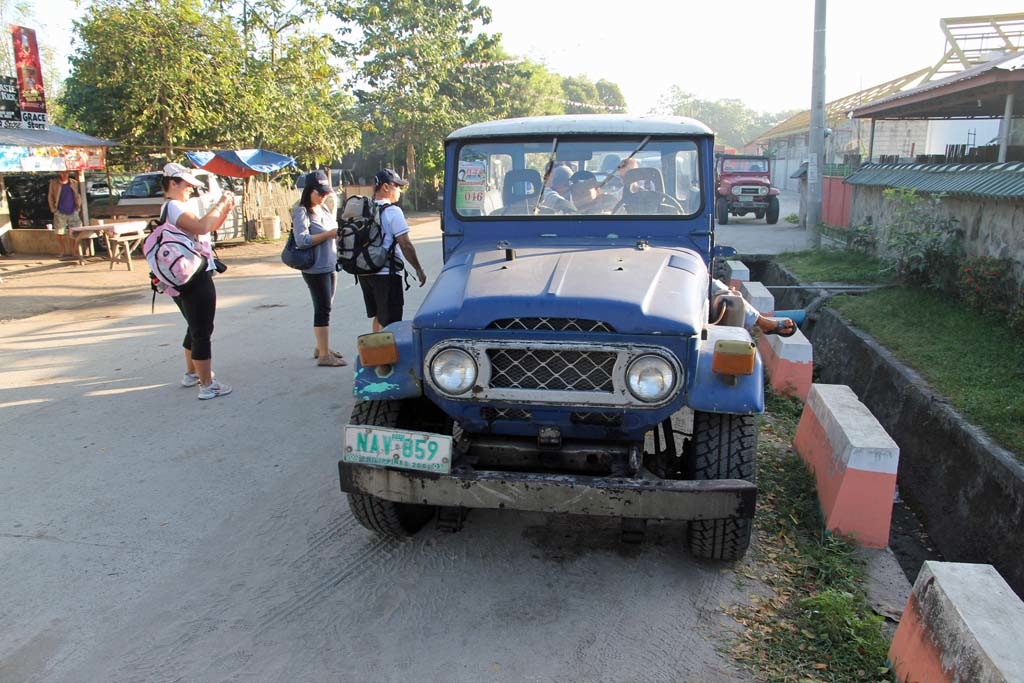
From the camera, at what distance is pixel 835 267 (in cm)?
1140

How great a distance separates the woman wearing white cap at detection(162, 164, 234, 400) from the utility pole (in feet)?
37.6

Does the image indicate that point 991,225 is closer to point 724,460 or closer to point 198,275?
point 724,460

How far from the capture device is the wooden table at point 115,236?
1348 centimetres

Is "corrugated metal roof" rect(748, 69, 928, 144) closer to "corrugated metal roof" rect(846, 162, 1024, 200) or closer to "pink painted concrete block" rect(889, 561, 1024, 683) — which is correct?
"corrugated metal roof" rect(846, 162, 1024, 200)

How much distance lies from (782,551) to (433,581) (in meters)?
1.76

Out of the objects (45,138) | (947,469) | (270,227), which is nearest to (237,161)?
(45,138)

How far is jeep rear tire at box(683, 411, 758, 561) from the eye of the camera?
11.4ft

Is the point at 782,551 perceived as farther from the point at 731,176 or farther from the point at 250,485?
the point at 731,176

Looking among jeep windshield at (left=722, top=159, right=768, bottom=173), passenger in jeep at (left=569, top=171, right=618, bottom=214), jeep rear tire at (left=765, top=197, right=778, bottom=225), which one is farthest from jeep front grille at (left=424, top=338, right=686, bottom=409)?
jeep windshield at (left=722, top=159, right=768, bottom=173)

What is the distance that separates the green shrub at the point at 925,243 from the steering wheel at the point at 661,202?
554cm

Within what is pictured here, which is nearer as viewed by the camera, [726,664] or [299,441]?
[726,664]

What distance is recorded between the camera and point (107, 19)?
1366 centimetres

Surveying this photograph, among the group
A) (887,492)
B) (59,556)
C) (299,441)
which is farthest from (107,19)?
(887,492)

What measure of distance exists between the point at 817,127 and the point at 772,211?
24.8 feet
